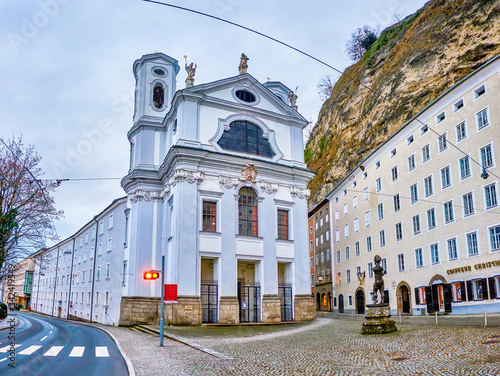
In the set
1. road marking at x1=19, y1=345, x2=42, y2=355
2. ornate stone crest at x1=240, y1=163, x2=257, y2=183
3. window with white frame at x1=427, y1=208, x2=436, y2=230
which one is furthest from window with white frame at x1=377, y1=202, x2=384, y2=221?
road marking at x1=19, y1=345, x2=42, y2=355

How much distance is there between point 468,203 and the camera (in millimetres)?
27469

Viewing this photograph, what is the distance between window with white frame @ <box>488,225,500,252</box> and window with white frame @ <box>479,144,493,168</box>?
12.0 ft

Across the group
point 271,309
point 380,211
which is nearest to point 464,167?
point 380,211

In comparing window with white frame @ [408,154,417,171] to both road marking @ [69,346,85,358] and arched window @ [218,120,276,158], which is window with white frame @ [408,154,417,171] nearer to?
arched window @ [218,120,276,158]

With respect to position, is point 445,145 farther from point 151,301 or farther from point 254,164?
point 151,301

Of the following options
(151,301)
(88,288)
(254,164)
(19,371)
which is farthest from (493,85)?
(88,288)

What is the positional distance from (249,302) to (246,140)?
11.1m

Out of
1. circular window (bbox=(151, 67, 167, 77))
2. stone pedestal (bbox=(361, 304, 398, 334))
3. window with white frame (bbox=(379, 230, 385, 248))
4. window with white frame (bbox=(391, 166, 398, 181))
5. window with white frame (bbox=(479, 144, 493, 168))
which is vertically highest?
circular window (bbox=(151, 67, 167, 77))

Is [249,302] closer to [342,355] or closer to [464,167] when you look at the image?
[464,167]

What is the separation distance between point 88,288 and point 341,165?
3137 cm

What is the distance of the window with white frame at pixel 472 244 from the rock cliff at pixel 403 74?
16.8 metres

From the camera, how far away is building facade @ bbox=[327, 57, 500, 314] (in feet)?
84.7

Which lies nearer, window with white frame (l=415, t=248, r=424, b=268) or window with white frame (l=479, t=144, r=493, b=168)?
window with white frame (l=479, t=144, r=493, b=168)

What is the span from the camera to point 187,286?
26.1 meters
